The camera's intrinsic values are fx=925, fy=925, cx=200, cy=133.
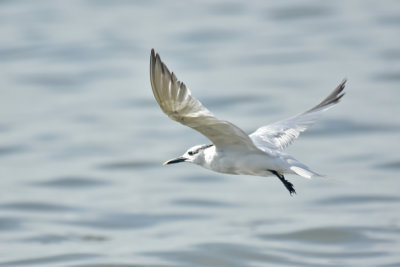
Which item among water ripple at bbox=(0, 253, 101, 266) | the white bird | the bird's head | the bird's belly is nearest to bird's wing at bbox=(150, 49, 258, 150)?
the white bird

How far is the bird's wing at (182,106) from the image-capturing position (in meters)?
8.52

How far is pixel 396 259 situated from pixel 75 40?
1419 centimetres

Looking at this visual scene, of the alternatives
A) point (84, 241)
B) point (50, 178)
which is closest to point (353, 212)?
point (84, 241)

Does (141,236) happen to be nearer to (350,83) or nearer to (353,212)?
(353,212)

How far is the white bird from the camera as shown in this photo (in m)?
8.66

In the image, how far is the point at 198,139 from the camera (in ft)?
66.5

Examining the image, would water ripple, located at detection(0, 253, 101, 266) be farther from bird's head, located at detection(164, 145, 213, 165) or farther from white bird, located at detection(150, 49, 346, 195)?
bird's head, located at detection(164, 145, 213, 165)

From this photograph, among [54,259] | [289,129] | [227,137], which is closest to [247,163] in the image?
[227,137]

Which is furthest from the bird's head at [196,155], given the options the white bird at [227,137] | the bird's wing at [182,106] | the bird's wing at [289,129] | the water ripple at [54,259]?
the water ripple at [54,259]

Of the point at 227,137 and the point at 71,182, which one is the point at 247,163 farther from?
the point at 71,182

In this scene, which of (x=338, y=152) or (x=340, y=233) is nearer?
(x=340, y=233)

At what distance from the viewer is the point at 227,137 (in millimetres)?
9570

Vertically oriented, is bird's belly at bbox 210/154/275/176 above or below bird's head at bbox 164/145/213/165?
below

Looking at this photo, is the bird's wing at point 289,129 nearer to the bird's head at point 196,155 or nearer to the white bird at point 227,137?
the white bird at point 227,137
